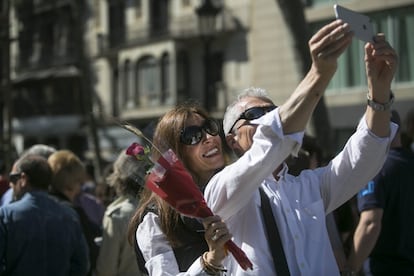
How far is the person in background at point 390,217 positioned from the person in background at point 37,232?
187cm

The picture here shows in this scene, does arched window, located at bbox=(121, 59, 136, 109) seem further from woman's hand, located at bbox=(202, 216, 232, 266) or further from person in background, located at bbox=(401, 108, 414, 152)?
woman's hand, located at bbox=(202, 216, 232, 266)

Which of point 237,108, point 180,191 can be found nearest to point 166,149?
point 180,191

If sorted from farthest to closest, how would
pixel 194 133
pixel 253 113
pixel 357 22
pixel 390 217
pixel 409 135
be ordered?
pixel 409 135 < pixel 390 217 < pixel 194 133 < pixel 253 113 < pixel 357 22

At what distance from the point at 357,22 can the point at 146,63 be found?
88.0ft

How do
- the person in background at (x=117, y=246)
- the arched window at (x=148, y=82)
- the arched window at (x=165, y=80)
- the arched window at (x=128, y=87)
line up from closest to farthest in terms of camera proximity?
1. the person in background at (x=117, y=246)
2. the arched window at (x=165, y=80)
3. the arched window at (x=148, y=82)
4. the arched window at (x=128, y=87)

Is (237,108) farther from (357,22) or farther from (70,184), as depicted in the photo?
(70,184)

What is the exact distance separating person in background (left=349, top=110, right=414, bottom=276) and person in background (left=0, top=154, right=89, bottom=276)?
1.87 m

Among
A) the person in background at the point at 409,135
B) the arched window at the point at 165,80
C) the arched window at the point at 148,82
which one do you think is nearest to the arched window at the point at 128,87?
the arched window at the point at 148,82

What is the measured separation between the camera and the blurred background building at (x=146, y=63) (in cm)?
1927

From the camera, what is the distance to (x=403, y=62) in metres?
19.4

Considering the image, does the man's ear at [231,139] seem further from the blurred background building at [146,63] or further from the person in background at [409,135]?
the blurred background building at [146,63]

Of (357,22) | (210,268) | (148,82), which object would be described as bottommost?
(210,268)

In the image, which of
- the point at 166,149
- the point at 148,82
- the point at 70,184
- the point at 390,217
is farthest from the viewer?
the point at 148,82

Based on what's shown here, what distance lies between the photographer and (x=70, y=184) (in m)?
5.46
